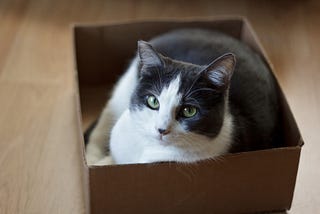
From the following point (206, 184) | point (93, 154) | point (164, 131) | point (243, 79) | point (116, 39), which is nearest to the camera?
point (164, 131)

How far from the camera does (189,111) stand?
131 cm

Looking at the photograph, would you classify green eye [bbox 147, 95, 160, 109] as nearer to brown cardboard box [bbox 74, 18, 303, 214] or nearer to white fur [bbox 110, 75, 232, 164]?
white fur [bbox 110, 75, 232, 164]

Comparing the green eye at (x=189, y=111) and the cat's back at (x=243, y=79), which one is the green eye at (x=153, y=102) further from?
the cat's back at (x=243, y=79)

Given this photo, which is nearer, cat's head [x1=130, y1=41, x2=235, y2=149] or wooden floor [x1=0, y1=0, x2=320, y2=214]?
cat's head [x1=130, y1=41, x2=235, y2=149]

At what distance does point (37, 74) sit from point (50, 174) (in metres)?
0.47

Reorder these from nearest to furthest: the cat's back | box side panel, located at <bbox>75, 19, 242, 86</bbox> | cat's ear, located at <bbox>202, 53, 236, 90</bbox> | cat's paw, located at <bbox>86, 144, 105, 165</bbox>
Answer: cat's ear, located at <bbox>202, 53, 236, 90</bbox> < the cat's back < cat's paw, located at <bbox>86, 144, 105, 165</bbox> < box side panel, located at <bbox>75, 19, 242, 86</bbox>

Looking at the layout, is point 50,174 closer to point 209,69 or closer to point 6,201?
point 6,201

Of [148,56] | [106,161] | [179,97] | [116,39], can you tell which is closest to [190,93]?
[179,97]

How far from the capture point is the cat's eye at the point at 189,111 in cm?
130

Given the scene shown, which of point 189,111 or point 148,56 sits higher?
point 148,56

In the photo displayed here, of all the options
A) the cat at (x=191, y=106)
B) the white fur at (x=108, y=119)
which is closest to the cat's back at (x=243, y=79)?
the cat at (x=191, y=106)

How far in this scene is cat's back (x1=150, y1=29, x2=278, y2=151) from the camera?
4.97 feet

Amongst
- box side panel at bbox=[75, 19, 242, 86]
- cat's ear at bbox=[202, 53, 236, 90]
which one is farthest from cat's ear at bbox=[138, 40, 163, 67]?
box side panel at bbox=[75, 19, 242, 86]

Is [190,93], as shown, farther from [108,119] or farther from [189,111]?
[108,119]
